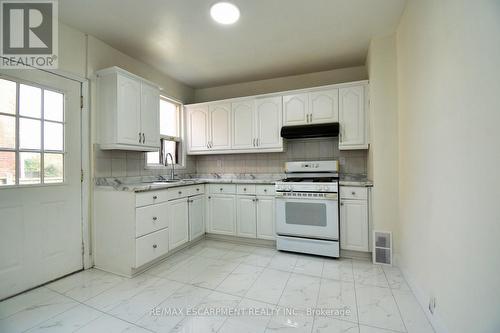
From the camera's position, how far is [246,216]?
3.18m

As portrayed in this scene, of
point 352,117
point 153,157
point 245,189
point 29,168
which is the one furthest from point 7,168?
point 352,117

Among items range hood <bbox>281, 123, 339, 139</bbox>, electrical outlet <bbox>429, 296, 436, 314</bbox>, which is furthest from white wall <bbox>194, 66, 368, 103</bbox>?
electrical outlet <bbox>429, 296, 436, 314</bbox>

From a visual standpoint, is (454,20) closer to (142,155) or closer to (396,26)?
(396,26)

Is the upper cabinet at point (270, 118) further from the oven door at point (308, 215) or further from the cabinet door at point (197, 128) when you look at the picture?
the oven door at point (308, 215)

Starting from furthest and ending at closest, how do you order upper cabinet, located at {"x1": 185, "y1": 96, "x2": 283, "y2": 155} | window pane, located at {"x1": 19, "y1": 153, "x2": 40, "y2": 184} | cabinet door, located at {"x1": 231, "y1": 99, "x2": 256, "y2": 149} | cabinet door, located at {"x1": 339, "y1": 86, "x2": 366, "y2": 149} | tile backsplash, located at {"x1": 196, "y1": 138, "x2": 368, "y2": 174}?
cabinet door, located at {"x1": 231, "y1": 99, "x2": 256, "y2": 149}
upper cabinet, located at {"x1": 185, "y1": 96, "x2": 283, "y2": 155}
tile backsplash, located at {"x1": 196, "y1": 138, "x2": 368, "y2": 174}
cabinet door, located at {"x1": 339, "y1": 86, "x2": 366, "y2": 149}
window pane, located at {"x1": 19, "y1": 153, "x2": 40, "y2": 184}

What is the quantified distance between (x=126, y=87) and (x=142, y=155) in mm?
935

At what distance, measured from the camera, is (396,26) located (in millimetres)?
2363

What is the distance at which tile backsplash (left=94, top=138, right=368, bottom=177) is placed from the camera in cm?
267

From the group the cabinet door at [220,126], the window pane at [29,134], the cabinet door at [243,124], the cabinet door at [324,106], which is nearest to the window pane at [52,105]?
the window pane at [29,134]

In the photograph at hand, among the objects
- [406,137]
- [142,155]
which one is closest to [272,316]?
[406,137]

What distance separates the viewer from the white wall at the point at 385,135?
246cm

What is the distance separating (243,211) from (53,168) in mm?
2180

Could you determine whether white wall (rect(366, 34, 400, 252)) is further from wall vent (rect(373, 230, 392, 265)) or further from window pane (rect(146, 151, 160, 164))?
window pane (rect(146, 151, 160, 164))

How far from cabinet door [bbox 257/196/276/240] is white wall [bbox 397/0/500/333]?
155 centimetres
